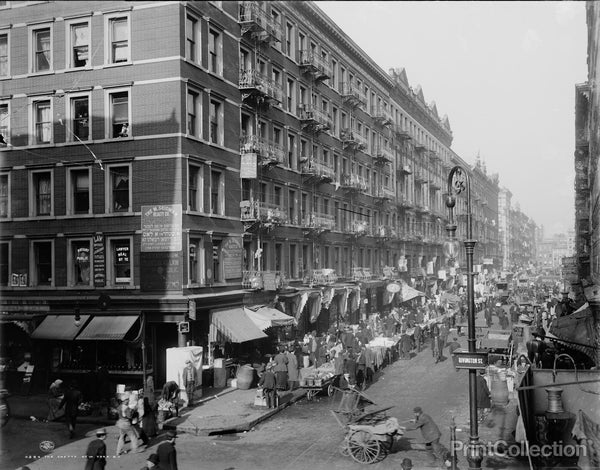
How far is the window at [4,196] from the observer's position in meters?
27.0

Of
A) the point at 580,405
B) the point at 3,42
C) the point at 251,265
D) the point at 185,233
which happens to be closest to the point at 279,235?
the point at 251,265

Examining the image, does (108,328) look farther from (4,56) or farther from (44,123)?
(4,56)

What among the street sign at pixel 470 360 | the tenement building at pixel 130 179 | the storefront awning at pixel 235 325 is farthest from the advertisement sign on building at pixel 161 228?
the street sign at pixel 470 360

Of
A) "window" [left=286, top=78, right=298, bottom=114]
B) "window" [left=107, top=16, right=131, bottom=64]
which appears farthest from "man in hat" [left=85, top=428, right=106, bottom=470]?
"window" [left=286, top=78, right=298, bottom=114]

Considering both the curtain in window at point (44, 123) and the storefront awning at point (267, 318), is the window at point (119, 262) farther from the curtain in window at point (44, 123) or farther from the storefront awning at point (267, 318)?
the storefront awning at point (267, 318)

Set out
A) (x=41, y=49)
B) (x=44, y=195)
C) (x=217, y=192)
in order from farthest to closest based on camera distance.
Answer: (x=217, y=192) → (x=44, y=195) → (x=41, y=49)

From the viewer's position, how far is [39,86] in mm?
26312

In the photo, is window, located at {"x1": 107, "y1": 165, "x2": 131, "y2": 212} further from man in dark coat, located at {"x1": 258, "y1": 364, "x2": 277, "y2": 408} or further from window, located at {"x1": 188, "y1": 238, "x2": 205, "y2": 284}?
man in dark coat, located at {"x1": 258, "y1": 364, "x2": 277, "y2": 408}

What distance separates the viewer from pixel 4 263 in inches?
1070

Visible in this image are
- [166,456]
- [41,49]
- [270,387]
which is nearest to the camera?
[166,456]

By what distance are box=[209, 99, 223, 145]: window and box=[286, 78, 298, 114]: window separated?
358 inches

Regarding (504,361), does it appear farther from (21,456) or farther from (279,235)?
(21,456)

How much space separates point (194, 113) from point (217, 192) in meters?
3.94

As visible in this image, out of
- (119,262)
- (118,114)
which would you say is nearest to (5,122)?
(118,114)
